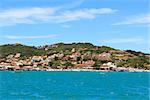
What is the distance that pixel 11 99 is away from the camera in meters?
67.1

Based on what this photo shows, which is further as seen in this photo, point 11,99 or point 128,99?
point 128,99

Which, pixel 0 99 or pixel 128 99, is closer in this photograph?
pixel 0 99

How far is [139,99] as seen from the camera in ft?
233

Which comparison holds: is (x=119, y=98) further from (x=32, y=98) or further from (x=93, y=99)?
(x=32, y=98)

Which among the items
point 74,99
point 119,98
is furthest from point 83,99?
point 119,98

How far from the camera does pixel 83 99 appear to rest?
70.8 meters

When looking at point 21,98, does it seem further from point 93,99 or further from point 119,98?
point 119,98

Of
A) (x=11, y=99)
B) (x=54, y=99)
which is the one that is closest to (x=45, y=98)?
(x=54, y=99)

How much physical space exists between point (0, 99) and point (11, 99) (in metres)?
1.52

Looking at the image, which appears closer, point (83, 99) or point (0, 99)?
point (0, 99)

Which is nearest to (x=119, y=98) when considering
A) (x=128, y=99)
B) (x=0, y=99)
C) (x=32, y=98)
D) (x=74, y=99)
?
(x=128, y=99)

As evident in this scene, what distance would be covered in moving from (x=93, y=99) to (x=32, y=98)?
28.4 feet

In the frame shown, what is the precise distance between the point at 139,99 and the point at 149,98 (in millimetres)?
1456

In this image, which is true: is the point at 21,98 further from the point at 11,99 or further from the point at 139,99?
the point at 139,99
